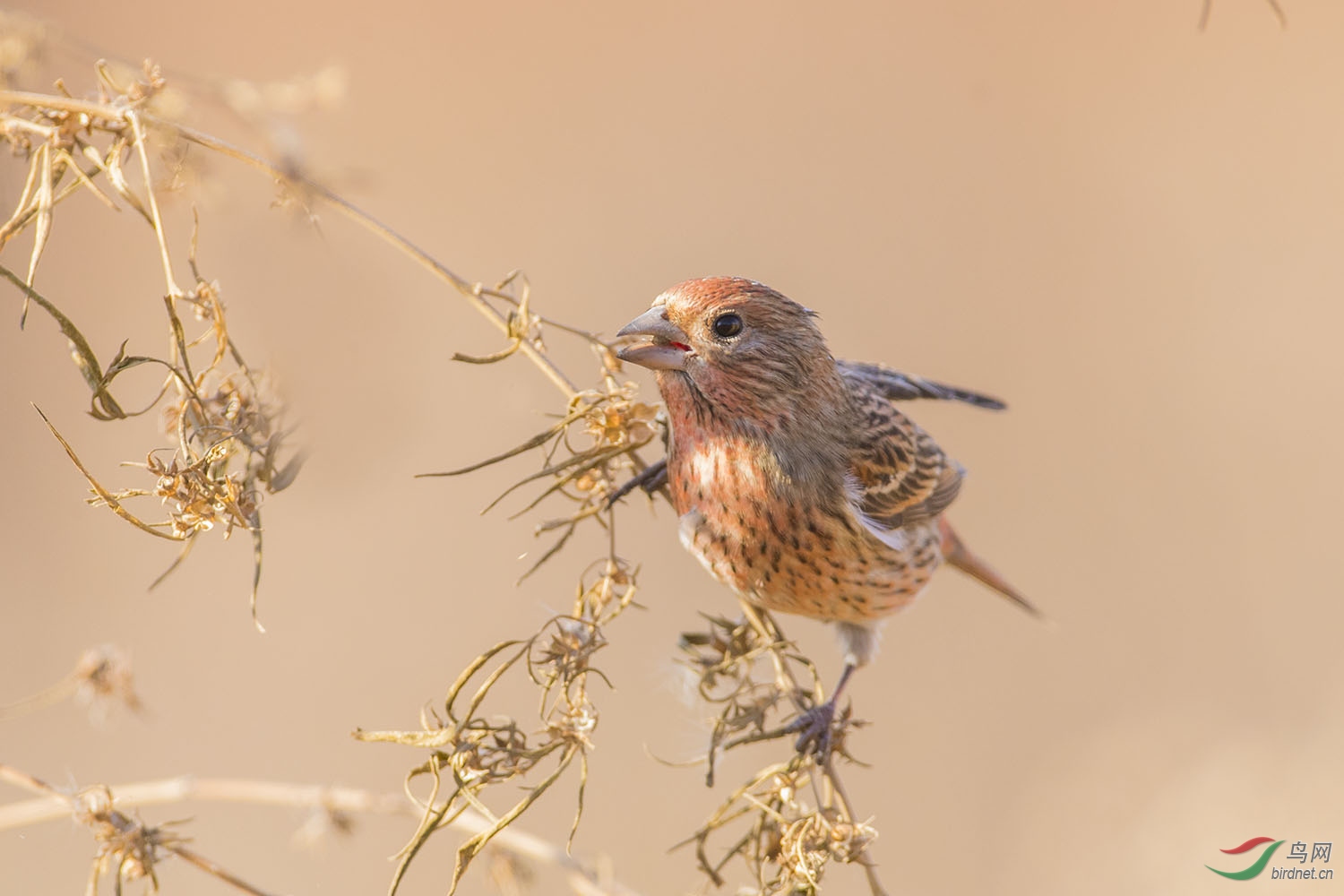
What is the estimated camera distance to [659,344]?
3.66 meters

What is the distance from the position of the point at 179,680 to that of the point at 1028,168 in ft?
24.0

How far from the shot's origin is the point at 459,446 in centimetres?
716

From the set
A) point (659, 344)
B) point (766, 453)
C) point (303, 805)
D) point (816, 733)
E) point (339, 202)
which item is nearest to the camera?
point (339, 202)

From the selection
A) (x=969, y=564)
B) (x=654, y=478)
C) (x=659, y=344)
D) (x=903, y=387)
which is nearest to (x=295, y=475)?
(x=659, y=344)

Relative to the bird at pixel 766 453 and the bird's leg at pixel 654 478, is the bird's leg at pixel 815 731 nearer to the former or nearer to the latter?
the bird at pixel 766 453

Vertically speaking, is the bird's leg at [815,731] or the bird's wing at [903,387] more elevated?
the bird's wing at [903,387]

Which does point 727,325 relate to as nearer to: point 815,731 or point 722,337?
point 722,337

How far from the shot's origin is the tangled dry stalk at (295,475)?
2.30 metres

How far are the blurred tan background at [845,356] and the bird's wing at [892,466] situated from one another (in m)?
1.15

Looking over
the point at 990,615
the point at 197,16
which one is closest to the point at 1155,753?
the point at 990,615

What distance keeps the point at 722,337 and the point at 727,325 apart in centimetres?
4

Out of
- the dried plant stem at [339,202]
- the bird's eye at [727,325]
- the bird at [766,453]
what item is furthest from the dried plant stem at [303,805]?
the bird's eye at [727,325]

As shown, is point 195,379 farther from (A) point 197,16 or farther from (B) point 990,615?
(A) point 197,16

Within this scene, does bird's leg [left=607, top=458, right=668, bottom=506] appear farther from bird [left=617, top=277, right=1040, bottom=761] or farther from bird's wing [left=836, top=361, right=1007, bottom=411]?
bird's wing [left=836, top=361, right=1007, bottom=411]
